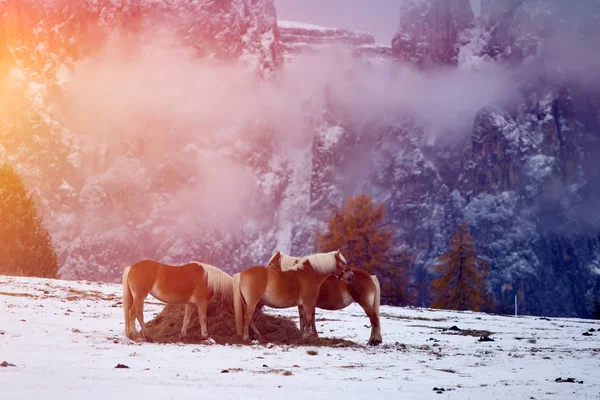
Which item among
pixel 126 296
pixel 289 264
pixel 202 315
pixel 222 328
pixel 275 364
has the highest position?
pixel 289 264

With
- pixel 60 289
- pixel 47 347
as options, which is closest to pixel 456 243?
pixel 60 289

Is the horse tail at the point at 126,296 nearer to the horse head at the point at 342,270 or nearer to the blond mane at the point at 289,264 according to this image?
the blond mane at the point at 289,264

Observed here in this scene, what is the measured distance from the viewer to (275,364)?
45.7 ft

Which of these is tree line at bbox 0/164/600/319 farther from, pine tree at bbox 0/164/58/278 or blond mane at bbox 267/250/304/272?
blond mane at bbox 267/250/304/272

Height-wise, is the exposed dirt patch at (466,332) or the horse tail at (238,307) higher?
the horse tail at (238,307)

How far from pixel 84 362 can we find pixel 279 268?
273 inches

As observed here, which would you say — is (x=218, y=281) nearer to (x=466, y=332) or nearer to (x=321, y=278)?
(x=321, y=278)

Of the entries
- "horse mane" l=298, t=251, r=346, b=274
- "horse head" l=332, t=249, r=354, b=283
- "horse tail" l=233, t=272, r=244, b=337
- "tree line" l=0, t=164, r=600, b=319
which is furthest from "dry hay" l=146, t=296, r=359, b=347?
"tree line" l=0, t=164, r=600, b=319

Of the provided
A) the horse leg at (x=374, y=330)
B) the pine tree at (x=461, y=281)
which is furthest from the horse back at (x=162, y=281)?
the pine tree at (x=461, y=281)

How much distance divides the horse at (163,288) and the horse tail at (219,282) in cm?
4

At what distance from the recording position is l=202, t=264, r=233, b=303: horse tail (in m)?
18.0

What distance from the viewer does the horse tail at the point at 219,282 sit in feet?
59.2

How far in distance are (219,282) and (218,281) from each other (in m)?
0.04

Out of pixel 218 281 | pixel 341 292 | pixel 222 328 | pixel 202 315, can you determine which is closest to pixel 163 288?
pixel 202 315
